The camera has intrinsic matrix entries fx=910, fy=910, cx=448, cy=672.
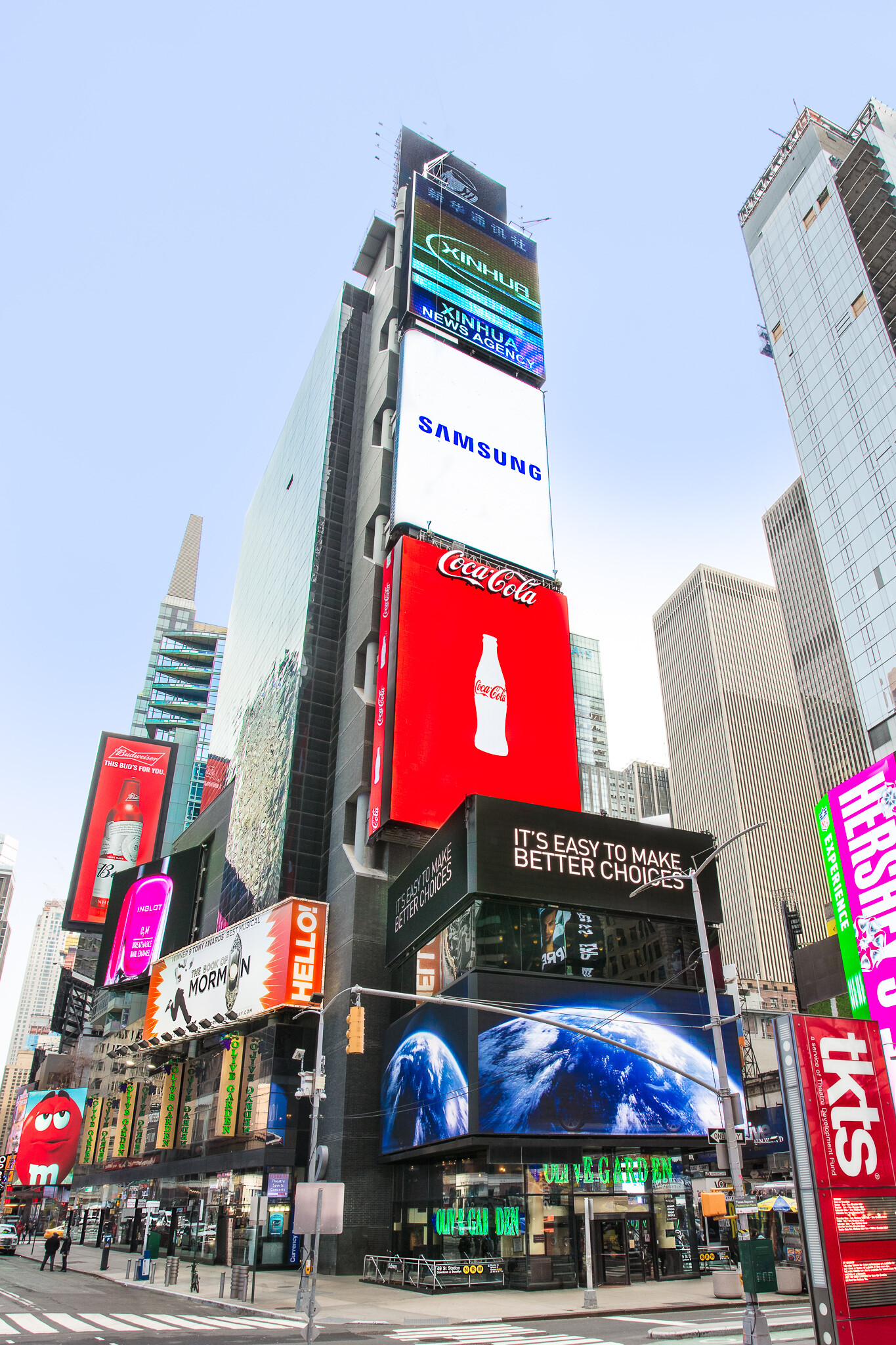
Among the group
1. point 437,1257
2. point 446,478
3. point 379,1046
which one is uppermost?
point 446,478

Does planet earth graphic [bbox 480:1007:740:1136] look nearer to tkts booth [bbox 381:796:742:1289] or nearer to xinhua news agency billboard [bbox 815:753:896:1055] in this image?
tkts booth [bbox 381:796:742:1289]

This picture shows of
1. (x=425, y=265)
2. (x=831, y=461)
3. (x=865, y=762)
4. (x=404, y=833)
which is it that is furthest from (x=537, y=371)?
(x=865, y=762)

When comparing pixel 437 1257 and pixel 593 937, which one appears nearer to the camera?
pixel 437 1257

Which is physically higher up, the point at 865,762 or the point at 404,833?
the point at 865,762

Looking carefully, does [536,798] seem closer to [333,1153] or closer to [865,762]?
[333,1153]

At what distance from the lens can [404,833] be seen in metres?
48.3

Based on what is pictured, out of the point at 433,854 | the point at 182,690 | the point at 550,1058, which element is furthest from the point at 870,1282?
the point at 182,690

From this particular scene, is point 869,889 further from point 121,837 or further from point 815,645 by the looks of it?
point 815,645

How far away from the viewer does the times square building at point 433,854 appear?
3344cm

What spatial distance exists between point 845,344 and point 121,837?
99103 millimetres

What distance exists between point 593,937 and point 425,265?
172 ft

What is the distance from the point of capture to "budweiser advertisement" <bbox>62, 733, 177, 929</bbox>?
95.4m

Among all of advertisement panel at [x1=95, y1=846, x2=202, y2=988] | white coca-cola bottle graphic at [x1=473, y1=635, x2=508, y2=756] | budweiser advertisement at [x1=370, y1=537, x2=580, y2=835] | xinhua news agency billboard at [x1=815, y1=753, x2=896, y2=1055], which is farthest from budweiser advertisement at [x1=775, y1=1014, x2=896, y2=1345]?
advertisement panel at [x1=95, y1=846, x2=202, y2=988]

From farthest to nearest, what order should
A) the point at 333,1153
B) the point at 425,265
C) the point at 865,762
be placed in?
the point at 865,762, the point at 425,265, the point at 333,1153
